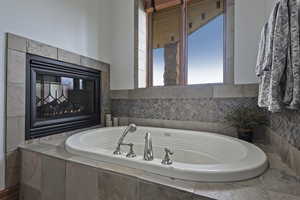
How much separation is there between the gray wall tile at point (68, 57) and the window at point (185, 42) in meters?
1.06

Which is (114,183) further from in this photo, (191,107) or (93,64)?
(93,64)

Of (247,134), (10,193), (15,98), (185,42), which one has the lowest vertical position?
(10,193)

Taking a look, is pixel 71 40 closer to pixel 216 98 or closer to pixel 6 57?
pixel 6 57

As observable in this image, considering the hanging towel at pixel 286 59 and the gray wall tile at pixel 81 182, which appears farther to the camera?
the gray wall tile at pixel 81 182

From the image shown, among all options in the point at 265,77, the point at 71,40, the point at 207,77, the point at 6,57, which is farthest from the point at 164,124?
the point at 6,57

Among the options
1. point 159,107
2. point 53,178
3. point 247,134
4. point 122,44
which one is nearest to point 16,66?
point 53,178

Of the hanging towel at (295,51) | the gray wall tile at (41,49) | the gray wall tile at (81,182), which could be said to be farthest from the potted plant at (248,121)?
the gray wall tile at (41,49)

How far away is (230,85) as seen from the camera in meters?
1.81

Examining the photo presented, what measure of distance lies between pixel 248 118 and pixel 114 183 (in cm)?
138

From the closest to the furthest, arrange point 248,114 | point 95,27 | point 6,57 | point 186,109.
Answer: point 6,57, point 248,114, point 186,109, point 95,27

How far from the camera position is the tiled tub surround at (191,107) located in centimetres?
170

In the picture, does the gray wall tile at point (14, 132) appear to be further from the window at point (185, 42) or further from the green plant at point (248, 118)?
the green plant at point (248, 118)

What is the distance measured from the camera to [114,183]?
89 centimetres

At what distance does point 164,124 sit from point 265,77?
132 cm
